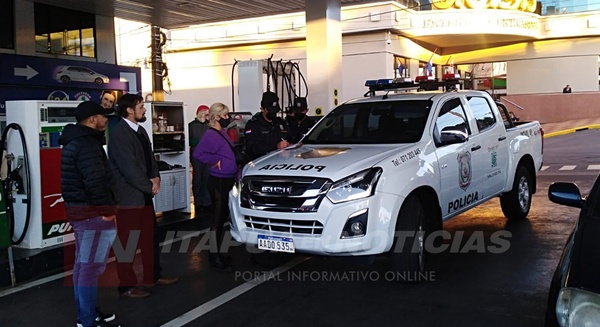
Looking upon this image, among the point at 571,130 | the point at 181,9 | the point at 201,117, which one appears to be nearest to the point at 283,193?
the point at 201,117

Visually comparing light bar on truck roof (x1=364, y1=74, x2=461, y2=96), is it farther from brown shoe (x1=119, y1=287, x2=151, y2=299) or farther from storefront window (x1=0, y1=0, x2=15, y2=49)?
storefront window (x1=0, y1=0, x2=15, y2=49)

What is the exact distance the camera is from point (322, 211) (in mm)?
5211

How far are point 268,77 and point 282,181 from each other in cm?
834

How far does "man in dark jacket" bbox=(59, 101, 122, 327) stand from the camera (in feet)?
14.9

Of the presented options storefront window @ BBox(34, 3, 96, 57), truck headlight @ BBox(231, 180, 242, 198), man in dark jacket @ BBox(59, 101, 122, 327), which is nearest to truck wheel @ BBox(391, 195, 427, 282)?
truck headlight @ BBox(231, 180, 242, 198)

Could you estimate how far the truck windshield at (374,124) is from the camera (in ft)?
21.1

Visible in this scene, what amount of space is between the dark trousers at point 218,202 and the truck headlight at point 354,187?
156 centimetres

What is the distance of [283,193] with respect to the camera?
5.45 metres

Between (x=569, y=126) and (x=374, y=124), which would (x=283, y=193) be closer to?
A: (x=374, y=124)

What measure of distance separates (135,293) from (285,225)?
1.59m

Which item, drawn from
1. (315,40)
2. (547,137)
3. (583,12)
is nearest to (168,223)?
(315,40)

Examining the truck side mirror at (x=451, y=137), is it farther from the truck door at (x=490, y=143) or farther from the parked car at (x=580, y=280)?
the parked car at (x=580, y=280)

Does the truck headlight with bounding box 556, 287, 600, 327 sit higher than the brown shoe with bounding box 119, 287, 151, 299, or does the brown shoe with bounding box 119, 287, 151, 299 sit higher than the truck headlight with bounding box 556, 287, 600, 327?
the truck headlight with bounding box 556, 287, 600, 327

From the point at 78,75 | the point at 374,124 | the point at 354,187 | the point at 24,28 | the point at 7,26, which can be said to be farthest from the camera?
the point at 78,75
